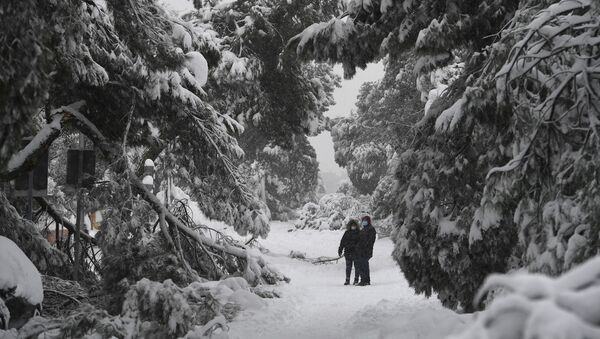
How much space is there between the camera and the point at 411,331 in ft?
16.2

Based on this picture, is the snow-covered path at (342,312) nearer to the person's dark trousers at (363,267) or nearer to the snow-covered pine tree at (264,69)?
the person's dark trousers at (363,267)

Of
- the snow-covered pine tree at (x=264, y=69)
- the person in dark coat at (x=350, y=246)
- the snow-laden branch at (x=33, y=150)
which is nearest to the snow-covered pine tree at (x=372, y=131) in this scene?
the snow-covered pine tree at (x=264, y=69)

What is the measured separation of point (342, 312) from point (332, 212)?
1962cm

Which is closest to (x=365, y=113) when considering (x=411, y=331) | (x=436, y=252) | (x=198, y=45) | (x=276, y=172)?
(x=276, y=172)

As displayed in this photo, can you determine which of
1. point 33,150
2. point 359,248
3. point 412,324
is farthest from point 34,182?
point 359,248

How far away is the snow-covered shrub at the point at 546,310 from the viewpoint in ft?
4.57

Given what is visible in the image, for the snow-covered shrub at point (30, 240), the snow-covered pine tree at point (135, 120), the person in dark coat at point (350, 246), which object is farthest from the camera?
the person in dark coat at point (350, 246)

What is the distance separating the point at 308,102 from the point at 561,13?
13184 millimetres

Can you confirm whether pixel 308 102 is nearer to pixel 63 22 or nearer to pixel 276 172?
pixel 63 22

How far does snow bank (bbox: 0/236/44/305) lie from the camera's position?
540 cm

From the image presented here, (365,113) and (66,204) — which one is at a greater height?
(365,113)

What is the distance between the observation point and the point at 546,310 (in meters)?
1.43

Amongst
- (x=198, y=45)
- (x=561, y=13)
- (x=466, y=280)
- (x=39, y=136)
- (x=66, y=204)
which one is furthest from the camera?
(x=66, y=204)

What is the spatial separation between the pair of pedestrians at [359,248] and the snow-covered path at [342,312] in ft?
1.20
